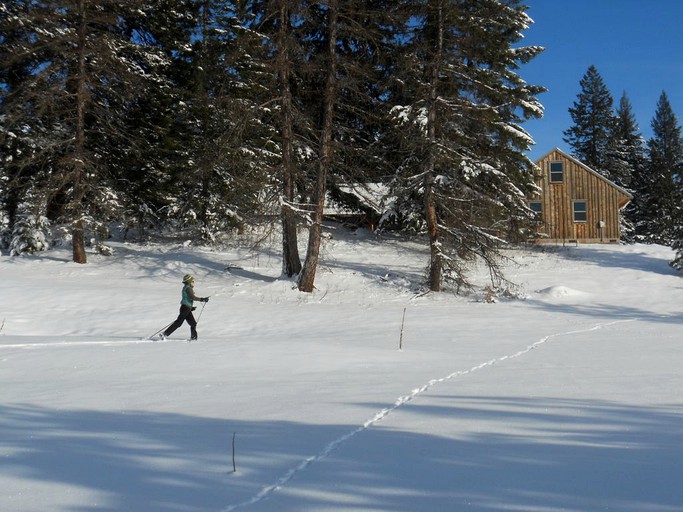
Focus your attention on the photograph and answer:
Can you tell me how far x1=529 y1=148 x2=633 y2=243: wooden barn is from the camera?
114 ft

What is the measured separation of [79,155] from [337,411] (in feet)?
64.3

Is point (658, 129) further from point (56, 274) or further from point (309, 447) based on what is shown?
point (309, 447)

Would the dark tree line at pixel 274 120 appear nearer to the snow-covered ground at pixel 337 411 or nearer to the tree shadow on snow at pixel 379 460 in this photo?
the snow-covered ground at pixel 337 411

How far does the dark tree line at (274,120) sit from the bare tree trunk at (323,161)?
0.06m

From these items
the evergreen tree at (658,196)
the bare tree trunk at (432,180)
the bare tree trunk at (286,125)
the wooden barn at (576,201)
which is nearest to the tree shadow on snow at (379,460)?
the bare tree trunk at (286,125)

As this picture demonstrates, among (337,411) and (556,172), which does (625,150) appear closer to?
(556,172)

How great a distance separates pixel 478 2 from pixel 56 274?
1872cm

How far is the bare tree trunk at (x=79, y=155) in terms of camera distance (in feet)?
72.2

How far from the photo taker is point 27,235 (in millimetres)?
23094

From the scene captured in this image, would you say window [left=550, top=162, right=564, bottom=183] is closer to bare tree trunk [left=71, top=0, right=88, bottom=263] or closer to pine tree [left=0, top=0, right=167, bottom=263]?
pine tree [left=0, top=0, right=167, bottom=263]

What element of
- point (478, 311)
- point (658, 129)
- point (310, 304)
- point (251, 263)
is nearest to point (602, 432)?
point (478, 311)

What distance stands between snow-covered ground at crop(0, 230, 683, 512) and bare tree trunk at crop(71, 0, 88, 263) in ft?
19.0

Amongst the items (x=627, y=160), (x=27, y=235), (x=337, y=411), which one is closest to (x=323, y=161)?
(x=27, y=235)

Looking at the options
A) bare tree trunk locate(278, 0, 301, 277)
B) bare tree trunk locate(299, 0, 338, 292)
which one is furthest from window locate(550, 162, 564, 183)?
bare tree trunk locate(278, 0, 301, 277)
